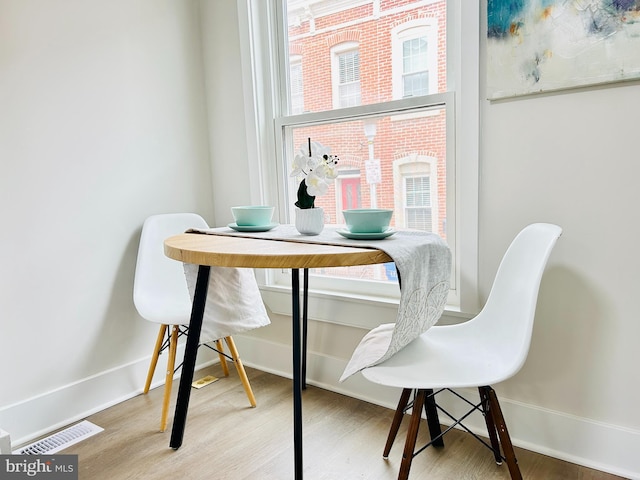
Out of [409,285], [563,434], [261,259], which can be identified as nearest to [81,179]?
[261,259]

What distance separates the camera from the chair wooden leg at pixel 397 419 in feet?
4.72

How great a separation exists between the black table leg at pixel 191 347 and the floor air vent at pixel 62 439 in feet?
1.41

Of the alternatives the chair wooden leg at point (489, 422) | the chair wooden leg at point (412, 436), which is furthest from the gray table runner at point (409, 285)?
the chair wooden leg at point (489, 422)

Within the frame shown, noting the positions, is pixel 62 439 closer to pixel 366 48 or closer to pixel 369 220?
pixel 369 220

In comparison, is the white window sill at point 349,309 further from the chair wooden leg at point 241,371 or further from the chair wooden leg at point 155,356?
the chair wooden leg at point 155,356

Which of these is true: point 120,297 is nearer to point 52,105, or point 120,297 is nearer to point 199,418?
point 199,418

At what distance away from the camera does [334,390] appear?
2.14m

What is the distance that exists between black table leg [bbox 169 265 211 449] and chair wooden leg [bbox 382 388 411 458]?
750mm

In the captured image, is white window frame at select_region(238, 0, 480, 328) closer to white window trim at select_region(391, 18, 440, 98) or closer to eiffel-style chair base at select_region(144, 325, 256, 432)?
white window trim at select_region(391, 18, 440, 98)

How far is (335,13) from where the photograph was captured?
2078mm

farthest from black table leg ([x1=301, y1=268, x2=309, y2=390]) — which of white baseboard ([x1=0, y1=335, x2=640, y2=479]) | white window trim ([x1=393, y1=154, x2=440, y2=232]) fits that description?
white window trim ([x1=393, y1=154, x2=440, y2=232])

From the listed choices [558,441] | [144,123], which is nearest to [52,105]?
[144,123]

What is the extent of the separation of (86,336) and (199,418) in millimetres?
646

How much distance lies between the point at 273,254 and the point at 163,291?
1.23 meters
